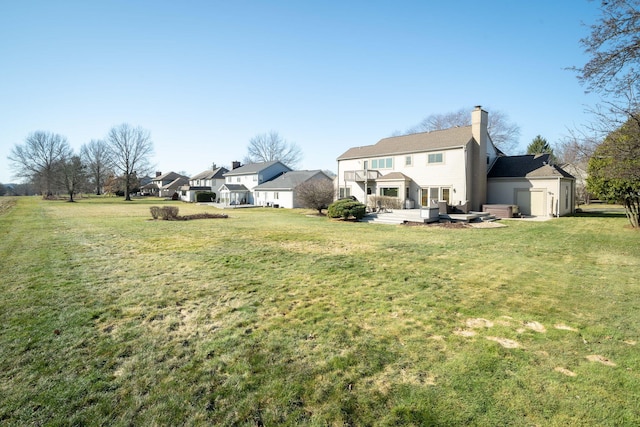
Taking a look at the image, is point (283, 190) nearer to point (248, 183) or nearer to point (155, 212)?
point (248, 183)

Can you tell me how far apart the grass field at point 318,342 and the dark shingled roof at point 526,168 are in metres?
17.3

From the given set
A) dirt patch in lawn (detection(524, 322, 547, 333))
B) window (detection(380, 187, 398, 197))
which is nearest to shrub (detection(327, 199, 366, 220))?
window (detection(380, 187, 398, 197))

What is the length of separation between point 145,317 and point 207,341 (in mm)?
1509

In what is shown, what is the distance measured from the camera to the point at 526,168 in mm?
24578

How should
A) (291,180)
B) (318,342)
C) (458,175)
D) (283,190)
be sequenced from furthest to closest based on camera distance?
(291,180)
(283,190)
(458,175)
(318,342)

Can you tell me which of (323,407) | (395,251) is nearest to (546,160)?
(395,251)

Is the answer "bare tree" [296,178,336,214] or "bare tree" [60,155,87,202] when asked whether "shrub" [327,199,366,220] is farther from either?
"bare tree" [60,155,87,202]

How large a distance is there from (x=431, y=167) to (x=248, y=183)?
3060 cm

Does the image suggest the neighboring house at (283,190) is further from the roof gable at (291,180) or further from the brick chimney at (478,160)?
the brick chimney at (478,160)

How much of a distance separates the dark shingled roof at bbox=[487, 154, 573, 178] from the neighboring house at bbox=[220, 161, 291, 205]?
31.4 meters

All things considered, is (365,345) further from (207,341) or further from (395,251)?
(395,251)

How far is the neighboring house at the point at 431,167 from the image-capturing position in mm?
24250

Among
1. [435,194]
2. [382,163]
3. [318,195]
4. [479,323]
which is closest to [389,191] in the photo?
[382,163]

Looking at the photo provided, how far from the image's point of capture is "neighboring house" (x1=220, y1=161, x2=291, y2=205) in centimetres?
4697
